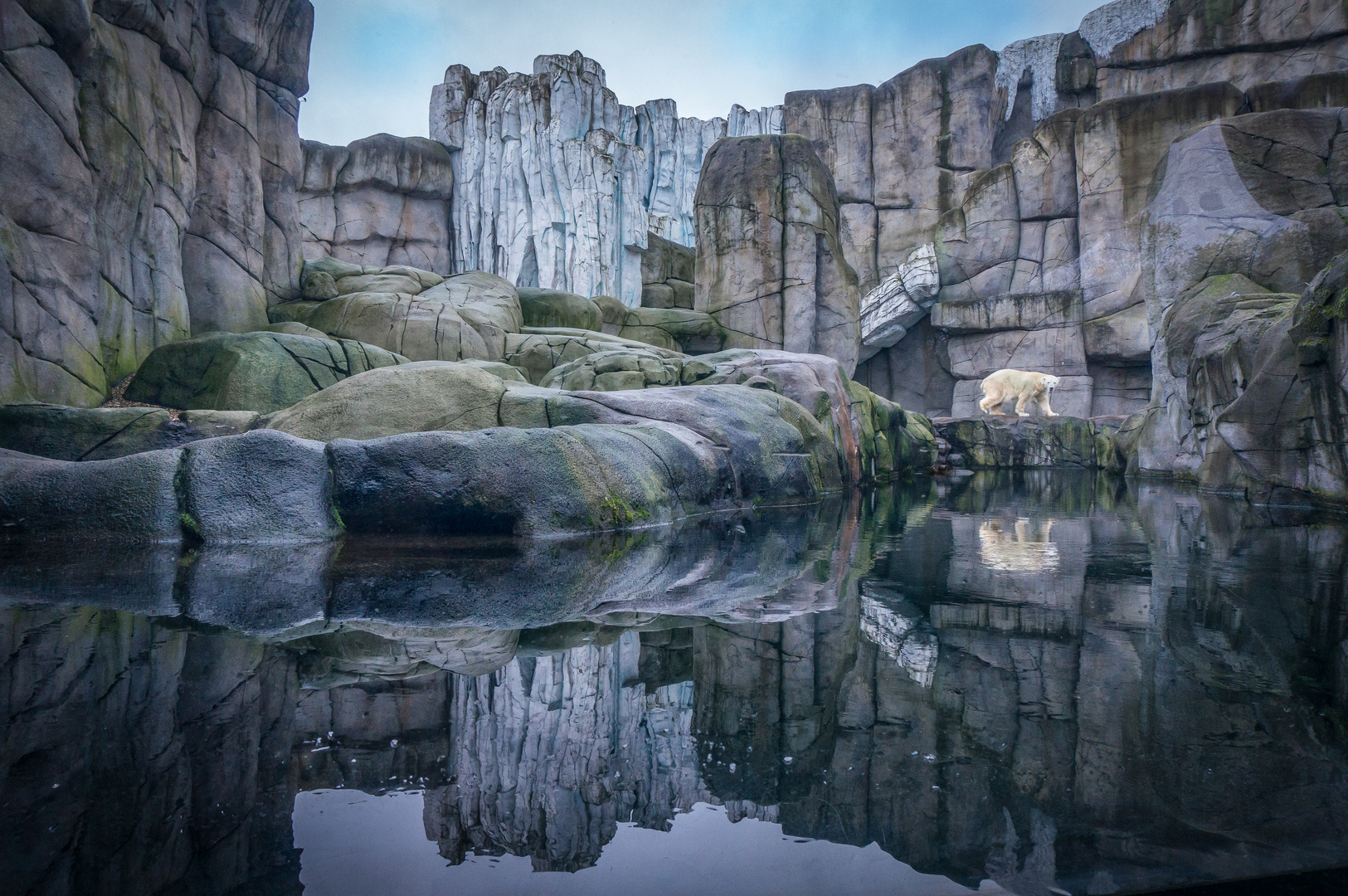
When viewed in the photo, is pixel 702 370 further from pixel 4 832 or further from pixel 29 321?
pixel 4 832

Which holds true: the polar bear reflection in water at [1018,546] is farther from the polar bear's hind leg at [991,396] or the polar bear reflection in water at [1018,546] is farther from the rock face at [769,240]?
the polar bear's hind leg at [991,396]

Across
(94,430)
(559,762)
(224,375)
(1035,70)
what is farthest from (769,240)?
(559,762)

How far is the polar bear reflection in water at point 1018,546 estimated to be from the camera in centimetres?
363

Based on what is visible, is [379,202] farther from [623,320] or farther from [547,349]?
[547,349]

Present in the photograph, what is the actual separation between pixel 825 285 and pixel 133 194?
37.7 feet

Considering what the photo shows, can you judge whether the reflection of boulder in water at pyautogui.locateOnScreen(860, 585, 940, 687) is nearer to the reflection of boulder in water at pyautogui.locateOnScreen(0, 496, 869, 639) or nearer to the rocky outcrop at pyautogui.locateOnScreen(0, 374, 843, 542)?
the reflection of boulder in water at pyautogui.locateOnScreen(0, 496, 869, 639)

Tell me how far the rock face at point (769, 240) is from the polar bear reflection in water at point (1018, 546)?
9.83 metres

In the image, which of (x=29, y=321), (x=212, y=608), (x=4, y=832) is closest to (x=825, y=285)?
(x=29, y=321)

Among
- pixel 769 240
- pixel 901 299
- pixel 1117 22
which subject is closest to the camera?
pixel 769 240

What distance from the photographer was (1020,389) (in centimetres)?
1553

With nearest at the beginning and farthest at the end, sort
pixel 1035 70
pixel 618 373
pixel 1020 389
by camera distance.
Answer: pixel 618 373 < pixel 1020 389 < pixel 1035 70

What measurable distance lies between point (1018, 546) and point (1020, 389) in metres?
12.5

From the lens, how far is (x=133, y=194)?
8328 millimetres

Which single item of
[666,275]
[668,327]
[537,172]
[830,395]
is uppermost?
[537,172]
